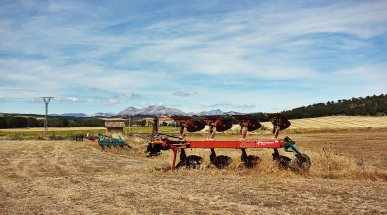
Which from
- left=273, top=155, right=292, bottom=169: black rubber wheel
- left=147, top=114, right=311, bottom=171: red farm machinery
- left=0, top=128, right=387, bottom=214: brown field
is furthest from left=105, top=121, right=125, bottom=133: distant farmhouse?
left=273, top=155, right=292, bottom=169: black rubber wheel

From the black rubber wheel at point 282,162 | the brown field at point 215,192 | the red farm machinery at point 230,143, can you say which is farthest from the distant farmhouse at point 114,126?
the black rubber wheel at point 282,162

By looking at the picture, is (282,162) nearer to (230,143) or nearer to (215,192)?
(230,143)

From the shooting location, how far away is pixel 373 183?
1257cm

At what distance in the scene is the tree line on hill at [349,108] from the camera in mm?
99369

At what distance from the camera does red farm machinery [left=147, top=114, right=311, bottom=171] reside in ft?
49.4

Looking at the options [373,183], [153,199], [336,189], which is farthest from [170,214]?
[373,183]

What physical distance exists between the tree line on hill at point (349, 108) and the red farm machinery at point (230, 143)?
88954 mm

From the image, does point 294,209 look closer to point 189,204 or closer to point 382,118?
point 189,204

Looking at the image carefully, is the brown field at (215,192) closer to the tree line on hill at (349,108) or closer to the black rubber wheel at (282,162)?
the black rubber wheel at (282,162)

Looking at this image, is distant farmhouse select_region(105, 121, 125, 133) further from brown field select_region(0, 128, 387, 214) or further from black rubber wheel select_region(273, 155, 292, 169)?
black rubber wheel select_region(273, 155, 292, 169)

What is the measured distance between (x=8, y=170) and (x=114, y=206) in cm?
1148

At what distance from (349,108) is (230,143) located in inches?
3934

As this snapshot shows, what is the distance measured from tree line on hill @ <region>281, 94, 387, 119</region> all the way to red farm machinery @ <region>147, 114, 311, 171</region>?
89.0 metres

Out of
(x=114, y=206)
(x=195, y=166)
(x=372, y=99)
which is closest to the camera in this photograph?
(x=114, y=206)
